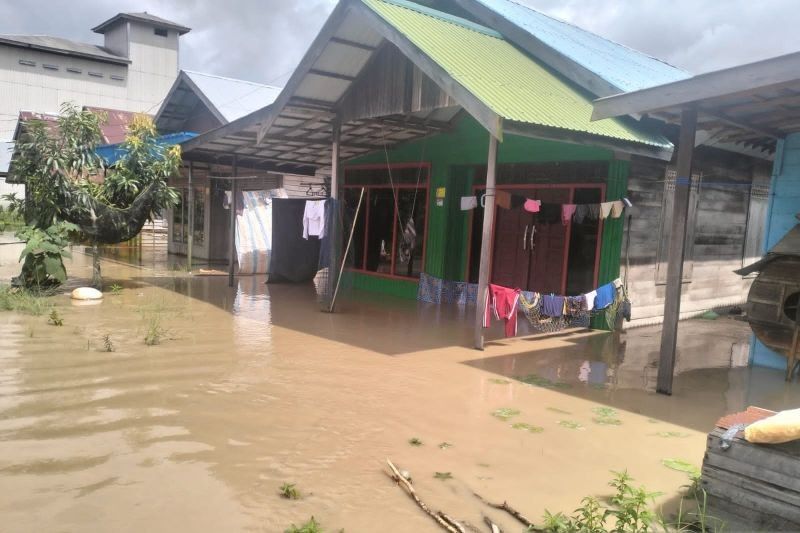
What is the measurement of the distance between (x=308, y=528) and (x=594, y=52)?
388 inches

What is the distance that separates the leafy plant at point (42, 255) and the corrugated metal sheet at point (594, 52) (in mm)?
8304

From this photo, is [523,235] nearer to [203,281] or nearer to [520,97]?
[520,97]

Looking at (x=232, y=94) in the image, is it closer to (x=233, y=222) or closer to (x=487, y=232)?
(x=233, y=222)

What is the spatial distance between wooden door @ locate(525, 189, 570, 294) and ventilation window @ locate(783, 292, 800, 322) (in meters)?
3.48

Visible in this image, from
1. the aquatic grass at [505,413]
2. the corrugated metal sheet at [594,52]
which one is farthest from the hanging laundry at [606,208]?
the aquatic grass at [505,413]

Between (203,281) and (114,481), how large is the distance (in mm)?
10110

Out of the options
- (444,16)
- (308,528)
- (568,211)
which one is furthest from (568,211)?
(308,528)

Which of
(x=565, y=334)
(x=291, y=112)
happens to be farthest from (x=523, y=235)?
(x=291, y=112)

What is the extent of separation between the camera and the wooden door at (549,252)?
10055 mm

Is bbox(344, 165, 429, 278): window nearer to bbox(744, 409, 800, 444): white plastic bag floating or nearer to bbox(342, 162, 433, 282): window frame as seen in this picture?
bbox(342, 162, 433, 282): window frame

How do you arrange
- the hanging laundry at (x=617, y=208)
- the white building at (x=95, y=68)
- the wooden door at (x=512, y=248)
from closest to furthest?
Answer: 1. the hanging laundry at (x=617, y=208)
2. the wooden door at (x=512, y=248)
3. the white building at (x=95, y=68)

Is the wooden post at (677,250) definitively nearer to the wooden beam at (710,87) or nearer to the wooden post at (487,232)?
the wooden beam at (710,87)

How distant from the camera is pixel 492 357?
25.1 feet

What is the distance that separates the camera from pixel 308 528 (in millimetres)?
3270
